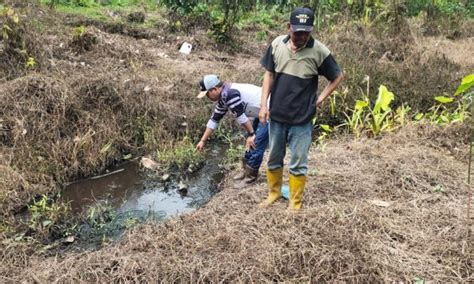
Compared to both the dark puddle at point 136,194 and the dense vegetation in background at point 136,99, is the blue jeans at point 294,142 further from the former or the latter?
the dark puddle at point 136,194

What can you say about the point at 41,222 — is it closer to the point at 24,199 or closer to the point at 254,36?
the point at 24,199

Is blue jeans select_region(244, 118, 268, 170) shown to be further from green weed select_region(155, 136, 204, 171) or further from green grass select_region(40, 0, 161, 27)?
green grass select_region(40, 0, 161, 27)

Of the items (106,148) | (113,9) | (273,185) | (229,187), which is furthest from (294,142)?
(113,9)

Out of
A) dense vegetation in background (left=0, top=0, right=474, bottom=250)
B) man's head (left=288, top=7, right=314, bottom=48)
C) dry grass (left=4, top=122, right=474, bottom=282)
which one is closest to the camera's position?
dry grass (left=4, top=122, right=474, bottom=282)

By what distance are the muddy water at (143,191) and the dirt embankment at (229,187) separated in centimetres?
23

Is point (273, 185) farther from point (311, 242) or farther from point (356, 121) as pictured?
point (356, 121)

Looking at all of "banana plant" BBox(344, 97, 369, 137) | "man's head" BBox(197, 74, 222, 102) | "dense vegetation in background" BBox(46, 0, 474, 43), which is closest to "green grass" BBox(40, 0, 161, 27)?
"dense vegetation in background" BBox(46, 0, 474, 43)

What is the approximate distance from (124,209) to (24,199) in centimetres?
102

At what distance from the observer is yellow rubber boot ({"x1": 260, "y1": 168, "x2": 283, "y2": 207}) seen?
4352 millimetres

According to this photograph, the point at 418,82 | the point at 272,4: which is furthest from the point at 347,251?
the point at 272,4

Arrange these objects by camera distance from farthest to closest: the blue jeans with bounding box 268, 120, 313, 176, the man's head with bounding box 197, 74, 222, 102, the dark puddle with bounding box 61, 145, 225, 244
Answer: the dark puddle with bounding box 61, 145, 225, 244 → the man's head with bounding box 197, 74, 222, 102 → the blue jeans with bounding box 268, 120, 313, 176

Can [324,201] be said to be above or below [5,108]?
below

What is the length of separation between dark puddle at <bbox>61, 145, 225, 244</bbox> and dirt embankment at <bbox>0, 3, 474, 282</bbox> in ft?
0.83

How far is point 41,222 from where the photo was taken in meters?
4.52
